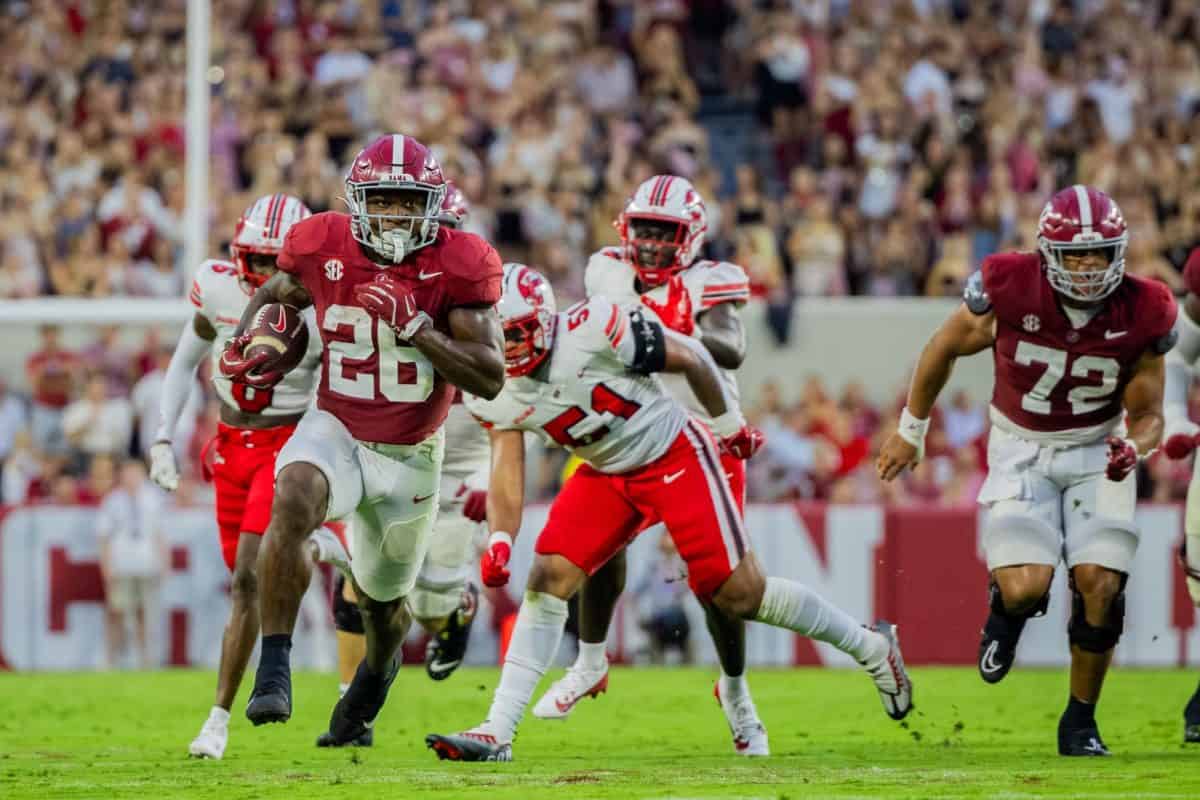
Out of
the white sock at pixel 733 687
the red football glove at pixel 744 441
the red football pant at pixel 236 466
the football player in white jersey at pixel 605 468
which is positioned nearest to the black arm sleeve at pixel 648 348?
the football player in white jersey at pixel 605 468

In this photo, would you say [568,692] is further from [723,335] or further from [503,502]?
[723,335]

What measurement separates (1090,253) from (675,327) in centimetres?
182

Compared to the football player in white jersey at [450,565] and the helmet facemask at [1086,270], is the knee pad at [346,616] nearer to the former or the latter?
the football player in white jersey at [450,565]

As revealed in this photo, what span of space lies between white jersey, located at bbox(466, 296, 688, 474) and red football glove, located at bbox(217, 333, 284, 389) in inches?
36.7

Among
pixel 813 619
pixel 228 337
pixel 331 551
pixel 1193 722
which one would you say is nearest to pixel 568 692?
pixel 331 551

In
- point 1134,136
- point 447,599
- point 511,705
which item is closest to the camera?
point 511,705

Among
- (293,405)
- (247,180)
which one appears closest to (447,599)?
(293,405)

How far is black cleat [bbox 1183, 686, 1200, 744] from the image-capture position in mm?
8531

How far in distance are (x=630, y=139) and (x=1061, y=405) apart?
347 inches

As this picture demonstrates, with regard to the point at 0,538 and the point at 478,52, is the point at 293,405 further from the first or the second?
the point at 478,52

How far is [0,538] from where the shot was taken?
44.0 ft

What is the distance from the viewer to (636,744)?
8836 millimetres

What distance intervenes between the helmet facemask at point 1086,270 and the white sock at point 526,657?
2.13 metres

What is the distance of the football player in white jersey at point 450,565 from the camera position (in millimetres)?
8969
